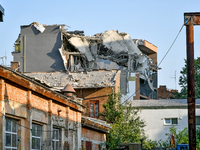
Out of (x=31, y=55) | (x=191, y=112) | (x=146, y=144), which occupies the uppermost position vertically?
(x=31, y=55)

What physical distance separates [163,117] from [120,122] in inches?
300

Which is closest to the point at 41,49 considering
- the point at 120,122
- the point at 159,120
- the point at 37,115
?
the point at 159,120

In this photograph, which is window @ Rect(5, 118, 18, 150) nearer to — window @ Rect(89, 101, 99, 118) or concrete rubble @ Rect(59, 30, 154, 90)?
window @ Rect(89, 101, 99, 118)

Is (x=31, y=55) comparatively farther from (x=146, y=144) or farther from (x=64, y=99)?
(x=64, y=99)

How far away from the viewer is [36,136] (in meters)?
18.8

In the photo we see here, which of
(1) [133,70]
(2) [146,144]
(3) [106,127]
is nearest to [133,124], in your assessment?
(2) [146,144]

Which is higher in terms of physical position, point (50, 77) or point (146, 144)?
point (50, 77)

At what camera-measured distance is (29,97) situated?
17250mm

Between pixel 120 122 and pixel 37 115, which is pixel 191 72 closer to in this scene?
pixel 37 115

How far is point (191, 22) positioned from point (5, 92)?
7672mm

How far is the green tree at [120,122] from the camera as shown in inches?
1304

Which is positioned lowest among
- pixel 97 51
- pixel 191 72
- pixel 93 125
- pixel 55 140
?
pixel 55 140

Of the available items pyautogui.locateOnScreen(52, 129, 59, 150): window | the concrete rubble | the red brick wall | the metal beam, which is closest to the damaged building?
the concrete rubble

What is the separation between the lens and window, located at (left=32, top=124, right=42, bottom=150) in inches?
727
